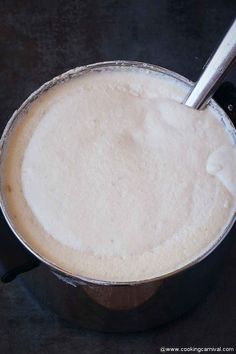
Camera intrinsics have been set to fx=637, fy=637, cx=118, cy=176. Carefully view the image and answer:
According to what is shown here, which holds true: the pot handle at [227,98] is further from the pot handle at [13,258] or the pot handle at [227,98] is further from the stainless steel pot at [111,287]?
the pot handle at [13,258]

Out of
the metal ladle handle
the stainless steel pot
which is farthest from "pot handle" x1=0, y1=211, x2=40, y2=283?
the metal ladle handle

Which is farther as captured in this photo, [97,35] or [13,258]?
[97,35]

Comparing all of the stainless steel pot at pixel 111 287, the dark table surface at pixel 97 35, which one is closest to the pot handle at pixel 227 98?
the stainless steel pot at pixel 111 287

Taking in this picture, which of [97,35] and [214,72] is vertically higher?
[214,72]

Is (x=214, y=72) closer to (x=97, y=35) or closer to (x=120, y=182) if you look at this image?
(x=120, y=182)

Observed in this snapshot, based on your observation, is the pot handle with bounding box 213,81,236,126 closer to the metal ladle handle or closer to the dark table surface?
the metal ladle handle

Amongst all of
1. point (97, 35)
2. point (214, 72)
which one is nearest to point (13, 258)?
point (214, 72)
